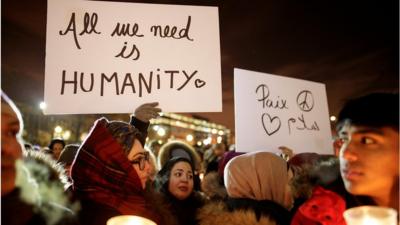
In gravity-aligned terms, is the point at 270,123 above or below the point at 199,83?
below

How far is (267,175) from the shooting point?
221 centimetres

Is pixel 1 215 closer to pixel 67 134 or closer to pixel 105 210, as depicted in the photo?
pixel 105 210

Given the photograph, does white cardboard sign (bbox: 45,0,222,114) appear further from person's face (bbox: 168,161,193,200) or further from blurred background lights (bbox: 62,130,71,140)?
blurred background lights (bbox: 62,130,71,140)

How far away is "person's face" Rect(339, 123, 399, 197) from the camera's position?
55.9 inches

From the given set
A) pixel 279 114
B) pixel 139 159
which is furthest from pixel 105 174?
pixel 279 114

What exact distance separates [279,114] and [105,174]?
5.77ft

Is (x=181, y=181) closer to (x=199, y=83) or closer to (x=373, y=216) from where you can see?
(x=199, y=83)

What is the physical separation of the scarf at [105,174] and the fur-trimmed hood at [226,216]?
411mm

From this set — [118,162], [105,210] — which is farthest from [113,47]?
[105,210]

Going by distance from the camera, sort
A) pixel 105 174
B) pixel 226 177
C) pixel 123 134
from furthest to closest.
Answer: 1. pixel 226 177
2. pixel 123 134
3. pixel 105 174

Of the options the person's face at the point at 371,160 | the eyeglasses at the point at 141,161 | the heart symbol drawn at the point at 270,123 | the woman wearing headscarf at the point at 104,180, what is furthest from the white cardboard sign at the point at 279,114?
the person's face at the point at 371,160

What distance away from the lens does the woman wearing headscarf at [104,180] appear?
1845 mm

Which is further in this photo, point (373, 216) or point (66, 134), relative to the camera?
point (66, 134)

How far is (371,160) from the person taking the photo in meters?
1.42
